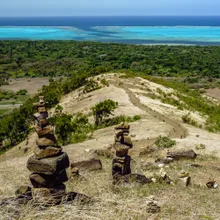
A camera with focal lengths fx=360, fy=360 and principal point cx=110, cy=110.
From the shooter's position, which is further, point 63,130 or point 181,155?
point 63,130

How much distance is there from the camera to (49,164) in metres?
8.77

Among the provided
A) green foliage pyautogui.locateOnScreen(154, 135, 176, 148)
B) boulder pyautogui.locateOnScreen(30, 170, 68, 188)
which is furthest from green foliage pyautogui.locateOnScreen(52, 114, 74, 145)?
boulder pyautogui.locateOnScreen(30, 170, 68, 188)

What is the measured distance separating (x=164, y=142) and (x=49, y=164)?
964 cm

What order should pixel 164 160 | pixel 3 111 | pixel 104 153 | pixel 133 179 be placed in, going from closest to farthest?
1. pixel 133 179
2. pixel 164 160
3. pixel 104 153
4. pixel 3 111

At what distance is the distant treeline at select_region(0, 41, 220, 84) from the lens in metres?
74.9

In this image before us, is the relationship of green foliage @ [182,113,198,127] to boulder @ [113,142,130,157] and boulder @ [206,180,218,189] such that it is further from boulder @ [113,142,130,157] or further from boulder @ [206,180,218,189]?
boulder @ [113,142,130,157]

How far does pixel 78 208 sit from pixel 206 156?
419 inches

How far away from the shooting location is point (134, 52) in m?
98.2

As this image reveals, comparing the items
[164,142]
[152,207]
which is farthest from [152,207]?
[164,142]

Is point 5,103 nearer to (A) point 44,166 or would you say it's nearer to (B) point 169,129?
(B) point 169,129

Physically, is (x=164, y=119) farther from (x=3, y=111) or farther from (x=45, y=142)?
(x=3, y=111)

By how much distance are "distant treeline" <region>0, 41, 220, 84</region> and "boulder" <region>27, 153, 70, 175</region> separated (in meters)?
53.9

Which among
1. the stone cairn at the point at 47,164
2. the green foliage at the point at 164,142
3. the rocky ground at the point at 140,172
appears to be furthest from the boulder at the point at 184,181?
the green foliage at the point at 164,142

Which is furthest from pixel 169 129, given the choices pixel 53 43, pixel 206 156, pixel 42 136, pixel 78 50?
pixel 53 43
